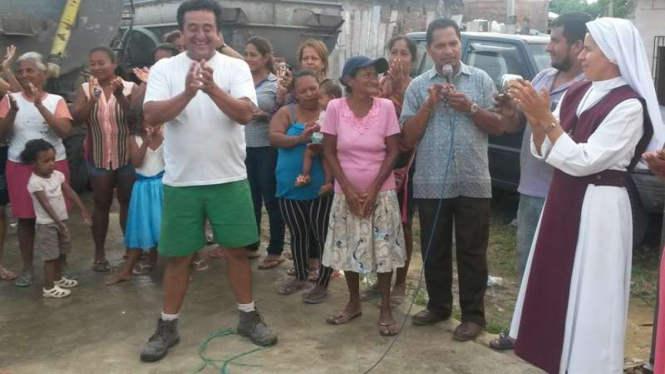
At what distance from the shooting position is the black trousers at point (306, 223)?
444cm

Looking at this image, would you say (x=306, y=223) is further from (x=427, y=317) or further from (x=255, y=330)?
(x=427, y=317)

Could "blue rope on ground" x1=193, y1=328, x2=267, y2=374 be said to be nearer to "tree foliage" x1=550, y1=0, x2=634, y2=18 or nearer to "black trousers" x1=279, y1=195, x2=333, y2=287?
"black trousers" x1=279, y1=195, x2=333, y2=287

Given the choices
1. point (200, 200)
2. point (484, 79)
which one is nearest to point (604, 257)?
point (484, 79)

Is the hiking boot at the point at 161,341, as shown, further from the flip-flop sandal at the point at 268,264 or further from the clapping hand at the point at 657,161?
the clapping hand at the point at 657,161

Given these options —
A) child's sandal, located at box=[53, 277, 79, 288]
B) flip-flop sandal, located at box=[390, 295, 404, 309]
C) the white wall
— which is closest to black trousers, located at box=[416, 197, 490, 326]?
flip-flop sandal, located at box=[390, 295, 404, 309]

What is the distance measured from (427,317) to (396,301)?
40 centimetres

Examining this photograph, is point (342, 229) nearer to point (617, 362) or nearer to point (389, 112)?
point (389, 112)

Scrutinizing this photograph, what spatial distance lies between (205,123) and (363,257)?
121 centimetres

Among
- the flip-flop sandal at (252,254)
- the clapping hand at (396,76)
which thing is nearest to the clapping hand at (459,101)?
the clapping hand at (396,76)

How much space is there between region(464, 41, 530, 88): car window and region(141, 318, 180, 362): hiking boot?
148 inches

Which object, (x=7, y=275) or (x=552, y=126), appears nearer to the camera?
(x=552, y=126)

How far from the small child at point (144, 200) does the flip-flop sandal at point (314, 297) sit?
128cm

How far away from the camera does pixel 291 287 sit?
4582 mm

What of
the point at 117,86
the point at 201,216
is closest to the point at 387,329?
the point at 201,216
